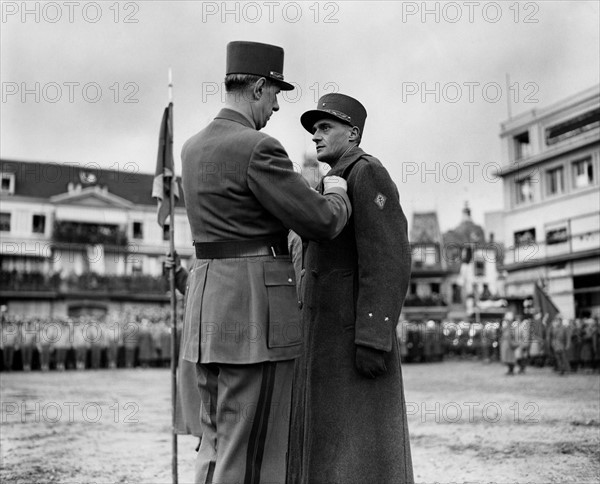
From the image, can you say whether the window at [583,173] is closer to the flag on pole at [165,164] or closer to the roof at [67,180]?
the flag on pole at [165,164]

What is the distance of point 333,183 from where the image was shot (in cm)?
297

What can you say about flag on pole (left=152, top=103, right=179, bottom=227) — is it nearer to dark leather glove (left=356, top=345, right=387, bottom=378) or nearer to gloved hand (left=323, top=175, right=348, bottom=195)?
gloved hand (left=323, top=175, right=348, bottom=195)

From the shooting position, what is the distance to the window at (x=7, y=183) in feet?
154

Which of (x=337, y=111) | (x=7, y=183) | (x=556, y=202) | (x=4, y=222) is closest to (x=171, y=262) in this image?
(x=337, y=111)

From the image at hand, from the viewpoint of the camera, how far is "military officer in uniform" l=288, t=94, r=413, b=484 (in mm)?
3035

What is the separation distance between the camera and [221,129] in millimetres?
2850

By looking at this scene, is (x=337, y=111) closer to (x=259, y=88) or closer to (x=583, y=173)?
(x=259, y=88)

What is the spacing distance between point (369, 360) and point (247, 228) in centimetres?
80

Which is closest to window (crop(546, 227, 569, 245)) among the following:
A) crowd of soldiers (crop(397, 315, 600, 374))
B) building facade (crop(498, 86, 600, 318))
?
building facade (crop(498, 86, 600, 318))

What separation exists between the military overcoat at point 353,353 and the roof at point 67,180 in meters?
45.6

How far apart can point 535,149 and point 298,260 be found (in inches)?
1237

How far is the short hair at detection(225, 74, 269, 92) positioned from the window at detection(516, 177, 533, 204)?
103ft

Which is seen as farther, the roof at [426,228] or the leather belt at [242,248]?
the roof at [426,228]

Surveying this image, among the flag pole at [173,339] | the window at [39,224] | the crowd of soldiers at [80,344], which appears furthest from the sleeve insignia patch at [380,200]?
the window at [39,224]
